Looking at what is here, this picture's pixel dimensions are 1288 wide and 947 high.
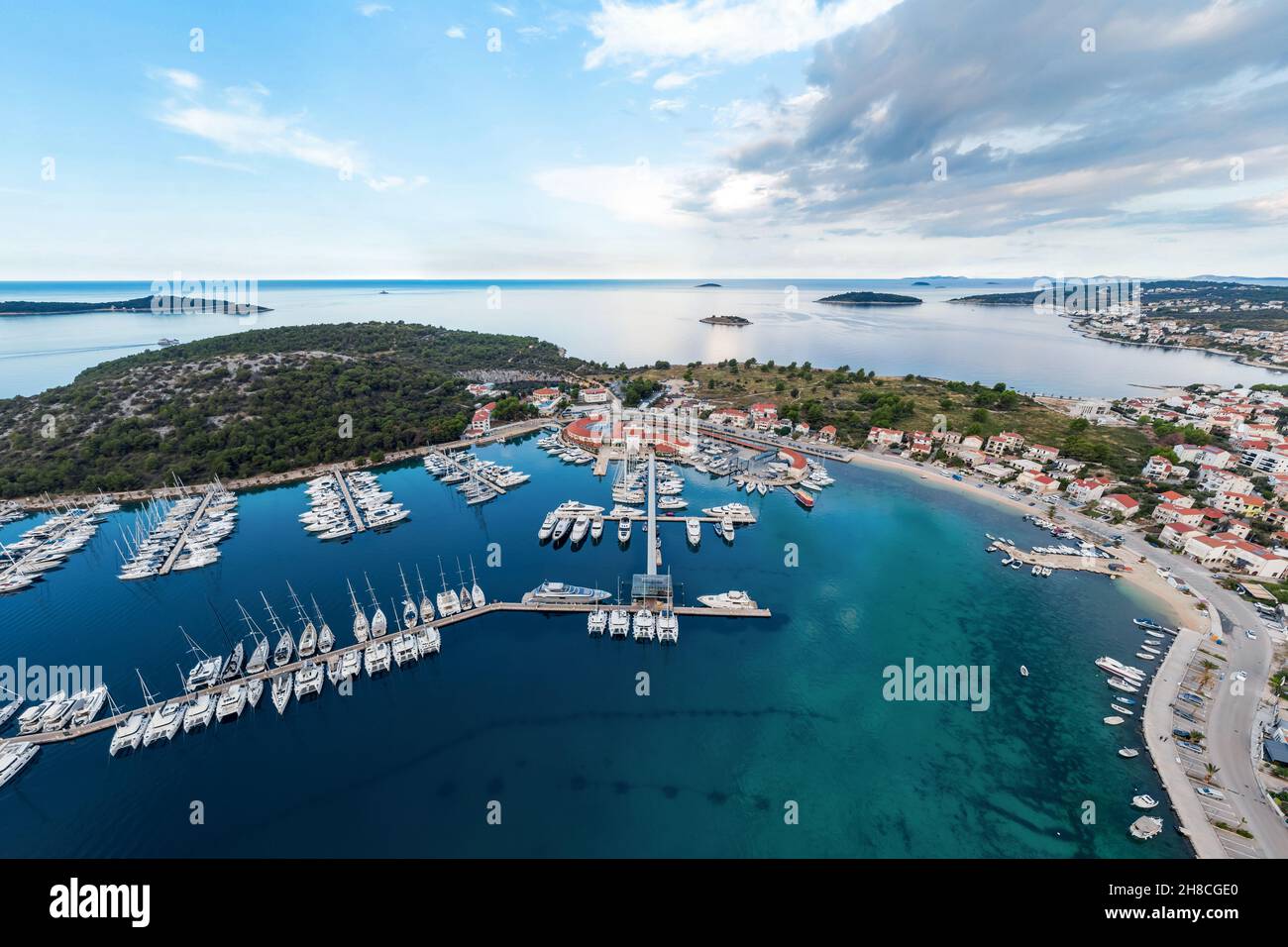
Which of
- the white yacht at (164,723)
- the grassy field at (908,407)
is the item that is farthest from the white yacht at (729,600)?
the grassy field at (908,407)

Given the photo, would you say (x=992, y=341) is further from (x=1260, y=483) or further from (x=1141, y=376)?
(x=1260, y=483)

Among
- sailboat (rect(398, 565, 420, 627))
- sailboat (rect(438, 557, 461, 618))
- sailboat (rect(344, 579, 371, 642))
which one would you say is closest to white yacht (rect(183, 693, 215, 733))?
sailboat (rect(344, 579, 371, 642))

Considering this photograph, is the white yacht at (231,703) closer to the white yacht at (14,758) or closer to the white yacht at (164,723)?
the white yacht at (164,723)

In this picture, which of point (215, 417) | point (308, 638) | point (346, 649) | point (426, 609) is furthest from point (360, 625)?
point (215, 417)

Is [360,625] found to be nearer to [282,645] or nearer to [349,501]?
[282,645]

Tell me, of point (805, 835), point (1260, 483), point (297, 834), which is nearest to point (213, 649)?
point (297, 834)
